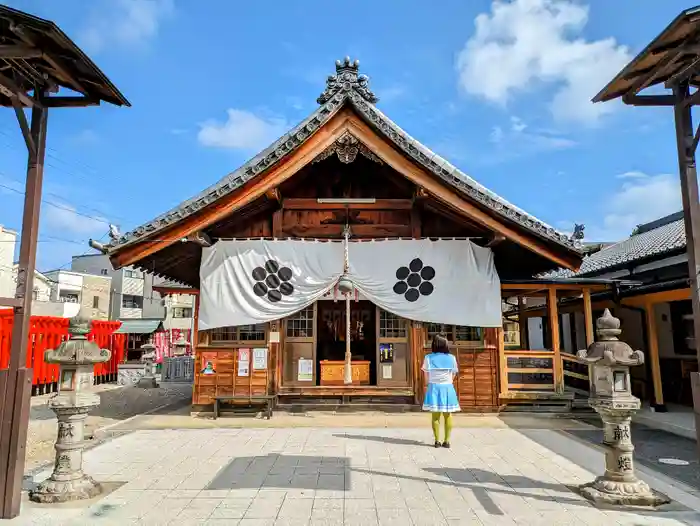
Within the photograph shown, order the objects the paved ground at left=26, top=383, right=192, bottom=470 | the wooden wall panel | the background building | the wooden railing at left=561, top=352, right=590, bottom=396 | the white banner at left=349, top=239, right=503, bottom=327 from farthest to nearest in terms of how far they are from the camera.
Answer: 1. the background building
2. the wooden railing at left=561, top=352, right=590, bottom=396
3. the wooden wall panel
4. the white banner at left=349, top=239, right=503, bottom=327
5. the paved ground at left=26, top=383, right=192, bottom=470

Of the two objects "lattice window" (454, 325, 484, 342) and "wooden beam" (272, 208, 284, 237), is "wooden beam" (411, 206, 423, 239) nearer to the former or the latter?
"lattice window" (454, 325, 484, 342)

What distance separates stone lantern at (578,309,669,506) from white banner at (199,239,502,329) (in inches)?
184

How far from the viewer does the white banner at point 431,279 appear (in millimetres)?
10219

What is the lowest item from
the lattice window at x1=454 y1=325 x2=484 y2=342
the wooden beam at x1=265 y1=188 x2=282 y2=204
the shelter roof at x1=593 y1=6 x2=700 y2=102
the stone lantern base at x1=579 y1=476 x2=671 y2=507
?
the stone lantern base at x1=579 y1=476 x2=671 y2=507

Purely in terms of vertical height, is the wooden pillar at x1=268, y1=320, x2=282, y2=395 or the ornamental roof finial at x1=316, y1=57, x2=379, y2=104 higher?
the ornamental roof finial at x1=316, y1=57, x2=379, y2=104

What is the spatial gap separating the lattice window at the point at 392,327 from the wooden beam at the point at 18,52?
825 centimetres

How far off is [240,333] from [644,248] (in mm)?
12664

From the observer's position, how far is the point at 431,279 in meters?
10.4

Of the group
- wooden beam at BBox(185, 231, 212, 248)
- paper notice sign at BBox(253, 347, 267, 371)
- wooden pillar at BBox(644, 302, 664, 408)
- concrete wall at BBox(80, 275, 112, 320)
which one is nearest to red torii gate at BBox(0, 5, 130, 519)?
wooden beam at BBox(185, 231, 212, 248)

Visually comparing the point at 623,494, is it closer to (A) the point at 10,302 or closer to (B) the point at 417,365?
(B) the point at 417,365

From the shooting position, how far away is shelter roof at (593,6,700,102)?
14.3 feet

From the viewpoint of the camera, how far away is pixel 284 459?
22.5 ft

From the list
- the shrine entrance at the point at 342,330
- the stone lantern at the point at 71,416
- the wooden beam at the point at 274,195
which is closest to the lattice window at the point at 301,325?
the wooden beam at the point at 274,195

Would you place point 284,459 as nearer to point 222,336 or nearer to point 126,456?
point 126,456
